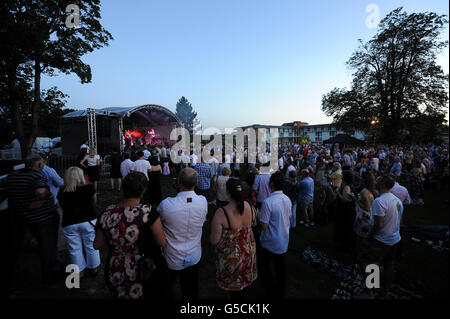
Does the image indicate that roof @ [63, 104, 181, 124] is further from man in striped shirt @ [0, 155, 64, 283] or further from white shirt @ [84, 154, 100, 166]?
man in striped shirt @ [0, 155, 64, 283]

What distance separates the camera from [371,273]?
277cm

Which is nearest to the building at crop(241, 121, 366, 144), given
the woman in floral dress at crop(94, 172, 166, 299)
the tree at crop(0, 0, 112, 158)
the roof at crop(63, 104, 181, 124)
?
the roof at crop(63, 104, 181, 124)

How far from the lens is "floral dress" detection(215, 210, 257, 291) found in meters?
2.22

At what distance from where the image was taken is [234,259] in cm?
223

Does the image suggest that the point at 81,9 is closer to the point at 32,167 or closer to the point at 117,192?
the point at 117,192

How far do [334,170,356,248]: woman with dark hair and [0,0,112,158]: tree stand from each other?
14952 mm

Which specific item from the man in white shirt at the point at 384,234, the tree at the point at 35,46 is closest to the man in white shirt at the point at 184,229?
the man in white shirt at the point at 384,234

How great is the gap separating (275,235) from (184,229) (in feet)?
3.80

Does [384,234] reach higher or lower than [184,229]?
lower

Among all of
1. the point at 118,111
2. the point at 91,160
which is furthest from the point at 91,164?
the point at 118,111

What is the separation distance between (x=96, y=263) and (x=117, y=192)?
5.84 m

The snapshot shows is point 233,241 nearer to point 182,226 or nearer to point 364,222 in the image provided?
point 182,226
